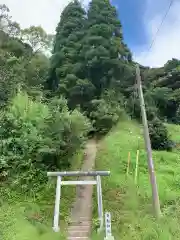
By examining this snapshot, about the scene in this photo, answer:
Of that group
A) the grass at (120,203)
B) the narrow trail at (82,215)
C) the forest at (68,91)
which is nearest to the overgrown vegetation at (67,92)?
the forest at (68,91)

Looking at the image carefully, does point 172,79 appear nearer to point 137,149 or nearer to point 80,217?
point 137,149

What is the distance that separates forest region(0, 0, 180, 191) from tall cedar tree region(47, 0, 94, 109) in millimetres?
66

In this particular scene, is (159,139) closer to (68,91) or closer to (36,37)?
(68,91)

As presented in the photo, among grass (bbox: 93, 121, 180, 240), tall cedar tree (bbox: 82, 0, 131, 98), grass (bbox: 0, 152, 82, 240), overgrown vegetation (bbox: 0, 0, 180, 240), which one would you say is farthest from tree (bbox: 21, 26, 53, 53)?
grass (bbox: 0, 152, 82, 240)

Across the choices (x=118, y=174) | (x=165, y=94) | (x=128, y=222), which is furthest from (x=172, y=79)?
(x=128, y=222)

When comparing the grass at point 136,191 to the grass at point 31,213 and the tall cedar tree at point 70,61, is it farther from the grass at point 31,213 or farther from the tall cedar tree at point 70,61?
the tall cedar tree at point 70,61

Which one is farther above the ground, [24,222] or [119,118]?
[119,118]

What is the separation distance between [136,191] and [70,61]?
1480cm

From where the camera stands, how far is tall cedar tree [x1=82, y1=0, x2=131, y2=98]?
23734 millimetres

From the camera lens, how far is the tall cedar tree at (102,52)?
23.7 metres

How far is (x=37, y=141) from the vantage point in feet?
44.5

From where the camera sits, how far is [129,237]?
8961 mm

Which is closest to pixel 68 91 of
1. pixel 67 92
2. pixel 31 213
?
pixel 67 92

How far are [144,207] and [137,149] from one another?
570cm
